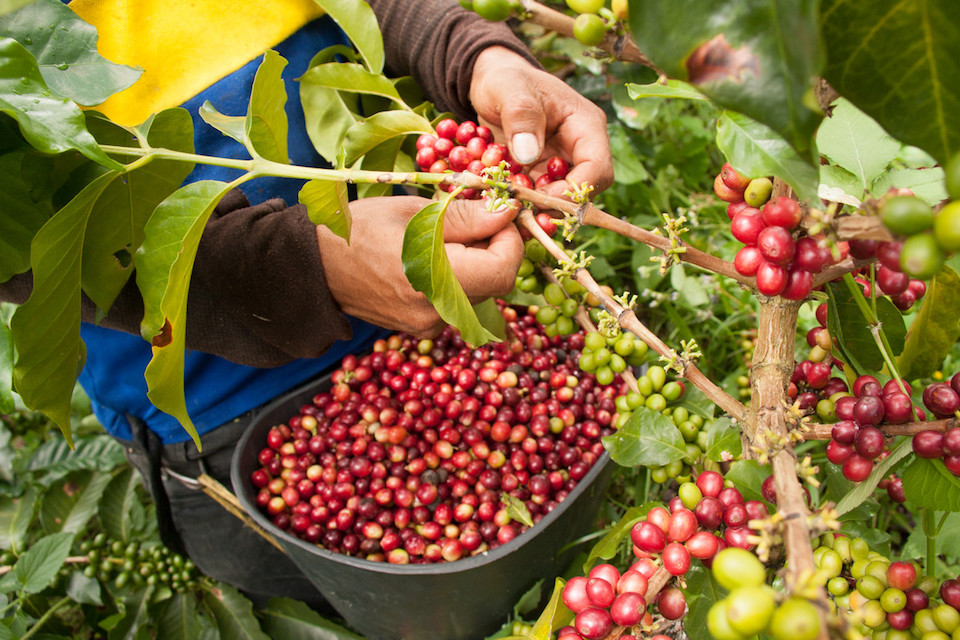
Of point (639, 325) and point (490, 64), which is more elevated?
point (490, 64)

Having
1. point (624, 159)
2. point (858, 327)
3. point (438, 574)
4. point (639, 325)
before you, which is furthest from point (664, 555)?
point (624, 159)

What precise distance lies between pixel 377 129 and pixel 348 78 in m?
0.23

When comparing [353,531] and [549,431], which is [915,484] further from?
[353,531]

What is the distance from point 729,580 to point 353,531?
4.32ft

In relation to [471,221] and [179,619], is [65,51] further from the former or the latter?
[179,619]

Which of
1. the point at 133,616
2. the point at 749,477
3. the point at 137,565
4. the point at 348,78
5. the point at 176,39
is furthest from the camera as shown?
the point at 137,565

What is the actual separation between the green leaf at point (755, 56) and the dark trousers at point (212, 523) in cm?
173

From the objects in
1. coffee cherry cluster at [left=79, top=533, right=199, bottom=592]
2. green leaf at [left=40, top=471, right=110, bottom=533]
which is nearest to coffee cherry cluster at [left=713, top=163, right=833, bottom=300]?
coffee cherry cluster at [left=79, top=533, right=199, bottom=592]

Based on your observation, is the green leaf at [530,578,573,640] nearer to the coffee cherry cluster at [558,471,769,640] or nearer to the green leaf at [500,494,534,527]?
the coffee cherry cluster at [558,471,769,640]

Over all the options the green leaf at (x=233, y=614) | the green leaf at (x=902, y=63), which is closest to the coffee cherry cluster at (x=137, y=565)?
the green leaf at (x=233, y=614)

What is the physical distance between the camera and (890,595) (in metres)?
0.69

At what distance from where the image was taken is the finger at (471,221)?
1.12 meters

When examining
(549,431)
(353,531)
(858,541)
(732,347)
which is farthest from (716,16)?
(732,347)

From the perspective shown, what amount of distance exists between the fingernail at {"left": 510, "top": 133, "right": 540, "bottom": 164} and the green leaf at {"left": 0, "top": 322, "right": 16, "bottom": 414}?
0.86m
